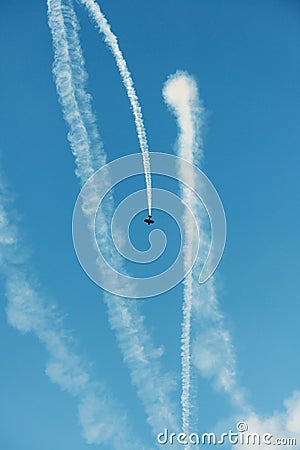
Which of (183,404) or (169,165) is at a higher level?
(169,165)

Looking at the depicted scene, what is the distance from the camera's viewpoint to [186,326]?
1679 inches

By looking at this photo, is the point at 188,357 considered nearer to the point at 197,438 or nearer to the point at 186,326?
the point at 186,326

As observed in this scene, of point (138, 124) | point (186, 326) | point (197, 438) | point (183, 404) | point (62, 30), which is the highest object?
point (62, 30)

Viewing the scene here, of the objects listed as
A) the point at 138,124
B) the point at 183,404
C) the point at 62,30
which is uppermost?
the point at 62,30

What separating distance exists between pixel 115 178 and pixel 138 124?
341 centimetres

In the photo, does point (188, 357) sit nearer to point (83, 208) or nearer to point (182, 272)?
point (182, 272)

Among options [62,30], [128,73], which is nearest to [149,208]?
[128,73]

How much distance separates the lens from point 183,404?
42.2m

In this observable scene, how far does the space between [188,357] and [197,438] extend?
5307mm

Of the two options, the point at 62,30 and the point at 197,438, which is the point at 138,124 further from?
the point at 197,438

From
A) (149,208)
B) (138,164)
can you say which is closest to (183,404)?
(149,208)

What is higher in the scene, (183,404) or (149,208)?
(149,208)

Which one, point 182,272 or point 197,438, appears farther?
point 182,272

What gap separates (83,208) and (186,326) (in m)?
9.82
